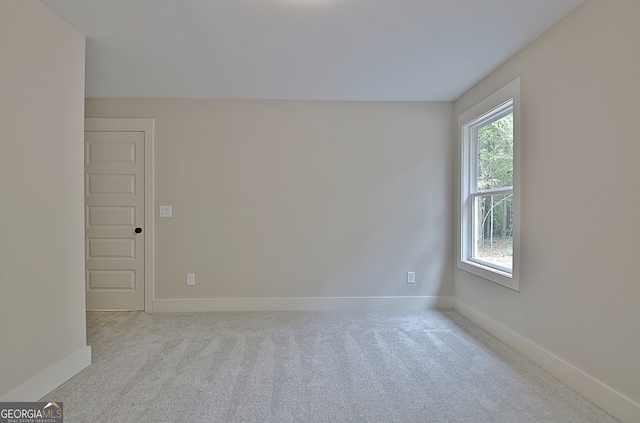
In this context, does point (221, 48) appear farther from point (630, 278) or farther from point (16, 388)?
point (630, 278)

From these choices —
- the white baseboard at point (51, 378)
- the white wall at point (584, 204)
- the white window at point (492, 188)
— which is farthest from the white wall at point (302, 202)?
the white baseboard at point (51, 378)

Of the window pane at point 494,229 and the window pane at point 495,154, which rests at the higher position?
the window pane at point 495,154

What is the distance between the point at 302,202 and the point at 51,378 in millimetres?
2632

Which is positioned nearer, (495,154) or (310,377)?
(310,377)

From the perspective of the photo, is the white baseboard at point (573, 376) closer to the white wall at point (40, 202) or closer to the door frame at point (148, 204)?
the white wall at point (40, 202)

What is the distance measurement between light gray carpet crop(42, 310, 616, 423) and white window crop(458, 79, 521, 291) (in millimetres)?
696

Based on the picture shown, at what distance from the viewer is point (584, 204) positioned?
6.93ft

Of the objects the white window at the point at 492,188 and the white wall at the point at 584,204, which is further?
the white window at the point at 492,188

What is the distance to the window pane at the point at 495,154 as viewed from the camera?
3019mm

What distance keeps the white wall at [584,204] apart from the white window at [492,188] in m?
0.12

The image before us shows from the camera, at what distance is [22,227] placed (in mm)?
1963

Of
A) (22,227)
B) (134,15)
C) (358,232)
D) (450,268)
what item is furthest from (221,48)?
(450,268)

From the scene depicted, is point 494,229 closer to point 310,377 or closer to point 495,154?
point 495,154

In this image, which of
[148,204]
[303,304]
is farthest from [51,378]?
[303,304]
